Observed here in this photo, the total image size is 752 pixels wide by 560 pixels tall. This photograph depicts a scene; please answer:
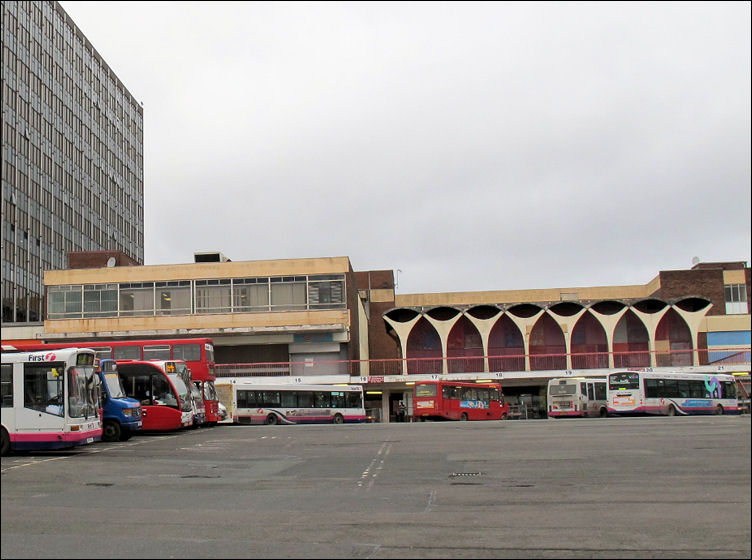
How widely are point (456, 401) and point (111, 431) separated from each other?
25379mm

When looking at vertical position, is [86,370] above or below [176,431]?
above

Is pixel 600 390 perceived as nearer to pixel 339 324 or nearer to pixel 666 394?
pixel 666 394

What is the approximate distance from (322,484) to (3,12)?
10.8 meters

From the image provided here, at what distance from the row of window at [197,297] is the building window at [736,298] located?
32780 millimetres

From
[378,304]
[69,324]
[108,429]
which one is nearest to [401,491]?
[108,429]

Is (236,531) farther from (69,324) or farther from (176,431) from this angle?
(69,324)

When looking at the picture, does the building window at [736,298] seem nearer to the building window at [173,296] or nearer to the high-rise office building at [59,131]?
the building window at [173,296]

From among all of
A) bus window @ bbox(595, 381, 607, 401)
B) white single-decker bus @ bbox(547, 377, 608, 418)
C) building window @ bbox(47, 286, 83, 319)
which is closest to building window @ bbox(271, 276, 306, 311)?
building window @ bbox(47, 286, 83, 319)

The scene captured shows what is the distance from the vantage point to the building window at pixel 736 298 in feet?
222

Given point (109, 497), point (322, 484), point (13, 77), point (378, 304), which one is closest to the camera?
point (13, 77)

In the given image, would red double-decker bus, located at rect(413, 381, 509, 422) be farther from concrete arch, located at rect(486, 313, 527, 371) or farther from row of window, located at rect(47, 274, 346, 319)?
concrete arch, located at rect(486, 313, 527, 371)

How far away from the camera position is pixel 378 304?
83688 mm

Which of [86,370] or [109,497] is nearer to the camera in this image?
[109,497]

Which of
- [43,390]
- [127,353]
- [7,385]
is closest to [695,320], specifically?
[127,353]
